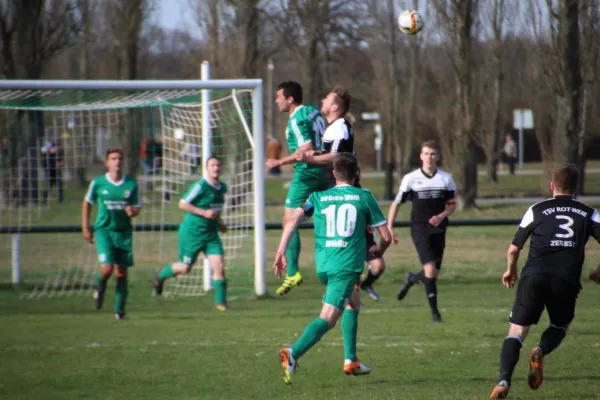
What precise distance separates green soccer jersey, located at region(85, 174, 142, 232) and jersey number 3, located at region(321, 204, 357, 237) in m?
4.46

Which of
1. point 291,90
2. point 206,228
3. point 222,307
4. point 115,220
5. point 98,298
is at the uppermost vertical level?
point 291,90

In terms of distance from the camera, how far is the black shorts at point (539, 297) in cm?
615

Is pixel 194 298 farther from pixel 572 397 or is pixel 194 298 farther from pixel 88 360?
pixel 572 397

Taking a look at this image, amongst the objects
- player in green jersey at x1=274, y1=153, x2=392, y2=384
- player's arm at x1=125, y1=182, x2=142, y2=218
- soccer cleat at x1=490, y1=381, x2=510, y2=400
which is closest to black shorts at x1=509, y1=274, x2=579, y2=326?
soccer cleat at x1=490, y1=381, x2=510, y2=400

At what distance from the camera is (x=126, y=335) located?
9.34 m

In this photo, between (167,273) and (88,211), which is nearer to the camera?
(88,211)

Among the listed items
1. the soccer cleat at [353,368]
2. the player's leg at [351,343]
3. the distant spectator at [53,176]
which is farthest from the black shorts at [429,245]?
the distant spectator at [53,176]

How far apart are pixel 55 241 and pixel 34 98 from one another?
7.87 m

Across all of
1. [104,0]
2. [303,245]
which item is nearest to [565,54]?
[303,245]

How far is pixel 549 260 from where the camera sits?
618 cm

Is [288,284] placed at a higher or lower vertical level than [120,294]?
higher

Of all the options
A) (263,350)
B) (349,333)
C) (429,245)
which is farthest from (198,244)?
(349,333)

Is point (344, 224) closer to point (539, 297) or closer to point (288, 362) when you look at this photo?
point (288, 362)

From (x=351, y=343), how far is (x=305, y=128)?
101 inches
